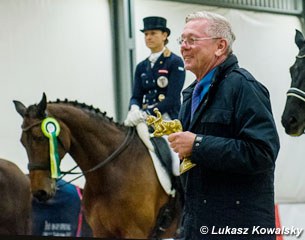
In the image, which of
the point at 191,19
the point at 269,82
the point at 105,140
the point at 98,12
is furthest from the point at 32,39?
the point at 191,19

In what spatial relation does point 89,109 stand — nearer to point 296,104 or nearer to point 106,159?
point 106,159

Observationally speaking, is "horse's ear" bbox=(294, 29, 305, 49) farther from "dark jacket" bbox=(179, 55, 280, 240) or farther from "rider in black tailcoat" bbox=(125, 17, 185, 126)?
"dark jacket" bbox=(179, 55, 280, 240)

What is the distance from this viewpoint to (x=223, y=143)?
4.91 feet

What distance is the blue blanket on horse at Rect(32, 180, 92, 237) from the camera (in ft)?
9.66

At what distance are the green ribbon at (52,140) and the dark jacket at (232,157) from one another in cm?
125

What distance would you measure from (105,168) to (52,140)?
0.24 m

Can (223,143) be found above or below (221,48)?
below

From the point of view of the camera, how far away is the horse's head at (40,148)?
9.04ft

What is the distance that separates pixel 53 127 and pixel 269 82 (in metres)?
0.97

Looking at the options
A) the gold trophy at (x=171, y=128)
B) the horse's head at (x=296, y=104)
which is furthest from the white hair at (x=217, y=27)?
the horse's head at (x=296, y=104)

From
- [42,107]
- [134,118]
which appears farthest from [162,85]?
[42,107]

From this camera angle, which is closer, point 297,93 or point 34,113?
point 297,93

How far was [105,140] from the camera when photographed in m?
2.97

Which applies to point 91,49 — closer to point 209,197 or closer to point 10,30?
point 10,30
